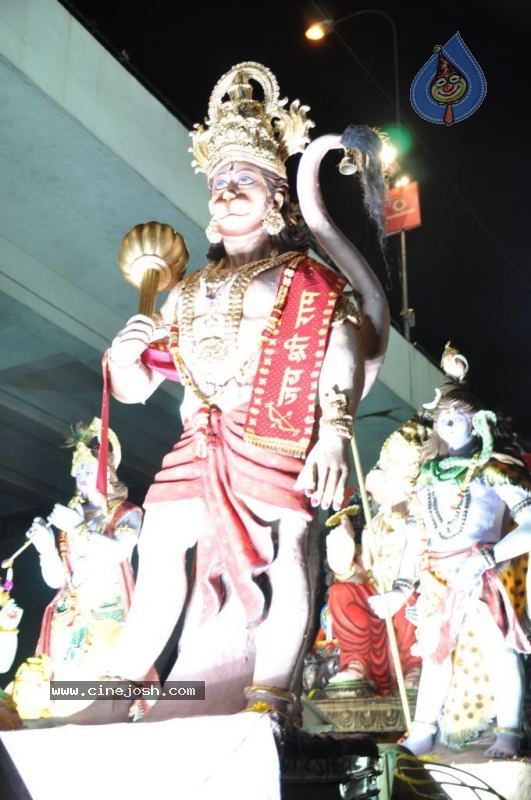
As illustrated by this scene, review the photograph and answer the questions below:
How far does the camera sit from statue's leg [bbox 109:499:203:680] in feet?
8.08

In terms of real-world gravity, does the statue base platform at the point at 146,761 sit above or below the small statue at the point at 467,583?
below

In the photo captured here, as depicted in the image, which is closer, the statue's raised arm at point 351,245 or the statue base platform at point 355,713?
the statue's raised arm at point 351,245

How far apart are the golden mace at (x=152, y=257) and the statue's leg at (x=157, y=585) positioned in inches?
28.6

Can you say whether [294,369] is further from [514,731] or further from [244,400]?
[514,731]

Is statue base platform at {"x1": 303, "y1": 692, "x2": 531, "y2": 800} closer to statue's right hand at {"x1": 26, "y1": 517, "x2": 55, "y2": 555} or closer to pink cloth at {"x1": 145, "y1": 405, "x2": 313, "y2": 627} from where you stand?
pink cloth at {"x1": 145, "y1": 405, "x2": 313, "y2": 627}

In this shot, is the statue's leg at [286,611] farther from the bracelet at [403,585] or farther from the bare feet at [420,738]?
the bracelet at [403,585]

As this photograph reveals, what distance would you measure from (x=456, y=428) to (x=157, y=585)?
1.58 m

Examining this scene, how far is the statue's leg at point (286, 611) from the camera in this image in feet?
7.30

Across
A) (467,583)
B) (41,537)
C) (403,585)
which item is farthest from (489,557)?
(41,537)

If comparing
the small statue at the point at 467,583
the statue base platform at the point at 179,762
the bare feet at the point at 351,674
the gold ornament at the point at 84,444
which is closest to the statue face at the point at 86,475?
the gold ornament at the point at 84,444

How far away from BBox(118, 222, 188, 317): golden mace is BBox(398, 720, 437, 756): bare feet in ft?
5.60

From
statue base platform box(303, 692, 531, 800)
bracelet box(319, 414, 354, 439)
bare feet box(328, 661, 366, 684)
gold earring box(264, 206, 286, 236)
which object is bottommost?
statue base platform box(303, 692, 531, 800)

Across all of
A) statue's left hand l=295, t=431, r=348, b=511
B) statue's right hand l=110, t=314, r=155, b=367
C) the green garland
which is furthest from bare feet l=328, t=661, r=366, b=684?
statue's right hand l=110, t=314, r=155, b=367

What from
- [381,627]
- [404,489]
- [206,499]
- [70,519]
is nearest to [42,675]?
[70,519]
